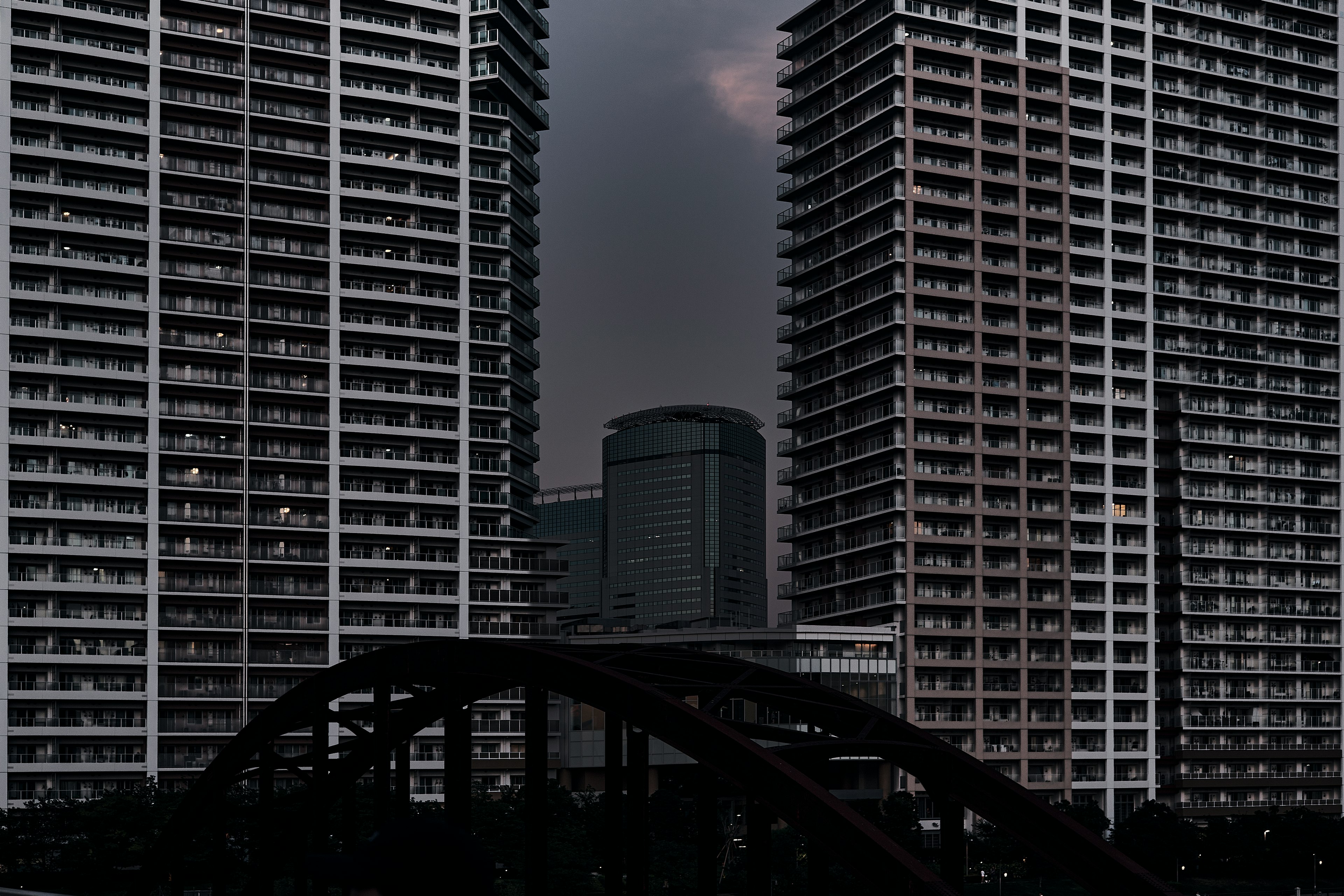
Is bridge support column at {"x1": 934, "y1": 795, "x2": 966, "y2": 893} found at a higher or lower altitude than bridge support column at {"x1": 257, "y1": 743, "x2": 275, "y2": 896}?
higher

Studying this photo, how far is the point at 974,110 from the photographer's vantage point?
131m

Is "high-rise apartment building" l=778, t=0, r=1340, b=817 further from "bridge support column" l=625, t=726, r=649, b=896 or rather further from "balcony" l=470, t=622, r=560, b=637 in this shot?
"bridge support column" l=625, t=726, r=649, b=896

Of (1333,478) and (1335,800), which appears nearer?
(1335,800)

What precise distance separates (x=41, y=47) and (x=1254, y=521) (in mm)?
109188

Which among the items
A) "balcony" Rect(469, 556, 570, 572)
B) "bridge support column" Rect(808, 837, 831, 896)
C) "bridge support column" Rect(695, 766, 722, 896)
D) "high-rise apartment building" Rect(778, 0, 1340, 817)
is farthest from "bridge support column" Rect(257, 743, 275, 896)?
"high-rise apartment building" Rect(778, 0, 1340, 817)

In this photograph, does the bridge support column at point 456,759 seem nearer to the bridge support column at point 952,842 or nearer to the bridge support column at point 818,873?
the bridge support column at point 818,873

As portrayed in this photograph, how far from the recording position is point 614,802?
21859 millimetres

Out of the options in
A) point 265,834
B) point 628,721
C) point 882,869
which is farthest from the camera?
point 265,834

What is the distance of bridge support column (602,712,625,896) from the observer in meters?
20.6

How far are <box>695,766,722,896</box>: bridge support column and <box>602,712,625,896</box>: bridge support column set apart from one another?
49.8 inches

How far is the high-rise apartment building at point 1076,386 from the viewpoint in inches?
4897

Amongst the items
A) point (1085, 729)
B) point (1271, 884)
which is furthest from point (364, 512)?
point (1271, 884)

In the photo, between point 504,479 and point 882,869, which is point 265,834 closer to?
point 882,869

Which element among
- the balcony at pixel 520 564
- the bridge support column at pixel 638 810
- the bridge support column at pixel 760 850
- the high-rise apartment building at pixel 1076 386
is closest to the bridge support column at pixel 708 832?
the bridge support column at pixel 760 850
